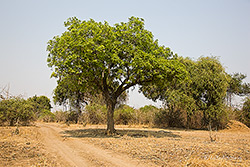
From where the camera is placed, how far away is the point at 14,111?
820 inches

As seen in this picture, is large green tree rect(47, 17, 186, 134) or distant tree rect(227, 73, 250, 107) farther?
distant tree rect(227, 73, 250, 107)

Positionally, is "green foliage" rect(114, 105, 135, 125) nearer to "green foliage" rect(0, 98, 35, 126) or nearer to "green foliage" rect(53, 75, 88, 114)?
"green foliage" rect(53, 75, 88, 114)

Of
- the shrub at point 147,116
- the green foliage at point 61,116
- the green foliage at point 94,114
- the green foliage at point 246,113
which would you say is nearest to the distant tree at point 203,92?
the green foliage at point 246,113

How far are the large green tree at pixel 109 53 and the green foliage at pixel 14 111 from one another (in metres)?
9.74

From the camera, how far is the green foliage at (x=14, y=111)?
67.1 ft

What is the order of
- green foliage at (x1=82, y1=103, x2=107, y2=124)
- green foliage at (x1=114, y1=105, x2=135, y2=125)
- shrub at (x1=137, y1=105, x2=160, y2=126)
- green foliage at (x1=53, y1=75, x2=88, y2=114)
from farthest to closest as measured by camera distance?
1. green foliage at (x1=53, y1=75, x2=88, y2=114)
2. green foliage at (x1=114, y1=105, x2=135, y2=125)
3. green foliage at (x1=82, y1=103, x2=107, y2=124)
4. shrub at (x1=137, y1=105, x2=160, y2=126)

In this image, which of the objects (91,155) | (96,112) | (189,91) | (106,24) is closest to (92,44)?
(106,24)

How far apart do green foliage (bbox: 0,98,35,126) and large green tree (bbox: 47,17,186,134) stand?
9.74 metres

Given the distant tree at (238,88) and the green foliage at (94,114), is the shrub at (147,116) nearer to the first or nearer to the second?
the green foliage at (94,114)

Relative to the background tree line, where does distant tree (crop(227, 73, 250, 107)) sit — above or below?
above

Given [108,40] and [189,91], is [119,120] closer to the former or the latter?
[189,91]

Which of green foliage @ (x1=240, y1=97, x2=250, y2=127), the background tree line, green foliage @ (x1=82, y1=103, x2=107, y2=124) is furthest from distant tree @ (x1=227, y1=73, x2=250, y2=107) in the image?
the background tree line

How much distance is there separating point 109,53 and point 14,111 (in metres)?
13.9

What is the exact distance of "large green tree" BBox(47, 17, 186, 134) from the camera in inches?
495
